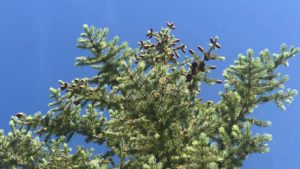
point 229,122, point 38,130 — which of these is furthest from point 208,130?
point 38,130

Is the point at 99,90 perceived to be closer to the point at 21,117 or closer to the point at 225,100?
the point at 21,117

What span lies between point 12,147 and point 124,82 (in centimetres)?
447

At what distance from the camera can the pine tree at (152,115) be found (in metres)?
7.57

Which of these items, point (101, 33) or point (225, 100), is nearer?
point (225, 100)

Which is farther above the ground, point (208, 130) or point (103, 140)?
point (103, 140)

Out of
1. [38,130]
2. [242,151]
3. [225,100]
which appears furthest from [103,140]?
Result: [242,151]

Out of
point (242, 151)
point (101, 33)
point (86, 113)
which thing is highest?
point (101, 33)

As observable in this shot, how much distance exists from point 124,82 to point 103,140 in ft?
11.8

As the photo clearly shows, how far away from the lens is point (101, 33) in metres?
10.4

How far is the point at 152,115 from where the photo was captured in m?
8.23

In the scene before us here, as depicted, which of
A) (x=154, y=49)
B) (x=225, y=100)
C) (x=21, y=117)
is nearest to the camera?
(x=225, y=100)

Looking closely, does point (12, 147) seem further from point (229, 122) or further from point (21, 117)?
point (229, 122)

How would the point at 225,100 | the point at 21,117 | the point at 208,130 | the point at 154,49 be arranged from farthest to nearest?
1. the point at 154,49
2. the point at 21,117
3. the point at 225,100
4. the point at 208,130

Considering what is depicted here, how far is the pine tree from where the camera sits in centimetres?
757
